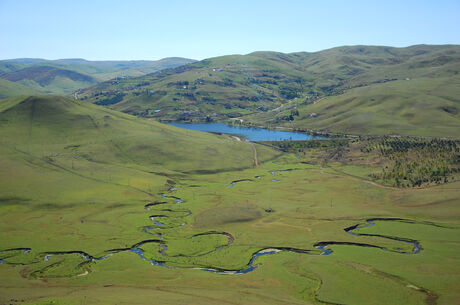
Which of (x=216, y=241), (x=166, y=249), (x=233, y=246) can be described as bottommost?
(x=166, y=249)

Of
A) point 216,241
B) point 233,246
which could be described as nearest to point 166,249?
point 216,241

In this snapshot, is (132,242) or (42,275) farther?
(132,242)

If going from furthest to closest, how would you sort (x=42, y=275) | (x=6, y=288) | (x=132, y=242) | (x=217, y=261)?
(x=132, y=242), (x=217, y=261), (x=42, y=275), (x=6, y=288)

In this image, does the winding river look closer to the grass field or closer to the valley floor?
the valley floor

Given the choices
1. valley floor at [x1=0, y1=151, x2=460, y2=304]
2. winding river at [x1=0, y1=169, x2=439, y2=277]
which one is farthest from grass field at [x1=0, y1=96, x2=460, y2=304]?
winding river at [x1=0, y1=169, x2=439, y2=277]

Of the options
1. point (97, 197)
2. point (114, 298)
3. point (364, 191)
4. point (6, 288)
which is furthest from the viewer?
point (364, 191)

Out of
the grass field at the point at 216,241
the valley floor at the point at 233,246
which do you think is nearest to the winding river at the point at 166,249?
the valley floor at the point at 233,246

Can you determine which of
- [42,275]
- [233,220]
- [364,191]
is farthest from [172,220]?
[364,191]

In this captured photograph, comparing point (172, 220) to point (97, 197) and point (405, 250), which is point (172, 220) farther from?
point (405, 250)

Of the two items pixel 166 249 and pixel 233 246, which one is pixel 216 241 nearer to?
pixel 233 246
